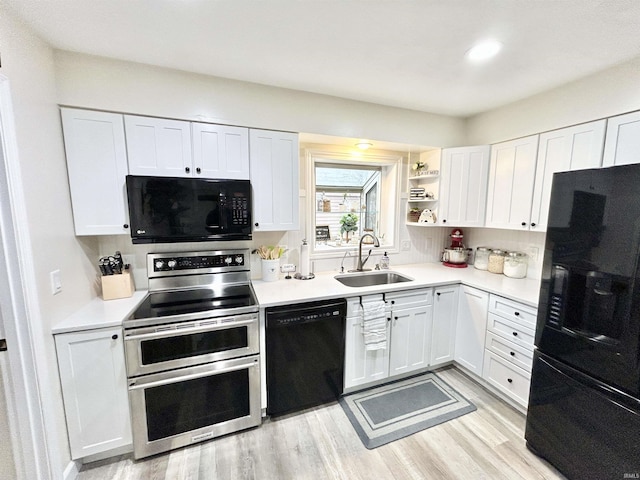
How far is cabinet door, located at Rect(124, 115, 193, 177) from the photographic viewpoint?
1.78 m

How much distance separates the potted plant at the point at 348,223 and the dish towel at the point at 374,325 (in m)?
1.03

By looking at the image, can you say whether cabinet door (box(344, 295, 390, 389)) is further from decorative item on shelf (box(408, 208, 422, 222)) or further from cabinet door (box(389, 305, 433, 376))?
decorative item on shelf (box(408, 208, 422, 222))

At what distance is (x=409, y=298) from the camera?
2.28 metres

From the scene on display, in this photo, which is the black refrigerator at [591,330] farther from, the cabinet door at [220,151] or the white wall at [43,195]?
the white wall at [43,195]

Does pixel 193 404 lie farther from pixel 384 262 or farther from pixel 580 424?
pixel 580 424

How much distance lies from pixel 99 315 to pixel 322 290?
147 cm

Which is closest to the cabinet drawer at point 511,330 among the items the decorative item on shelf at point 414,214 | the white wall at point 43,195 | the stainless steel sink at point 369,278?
the stainless steel sink at point 369,278

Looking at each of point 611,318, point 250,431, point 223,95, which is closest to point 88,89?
point 223,95

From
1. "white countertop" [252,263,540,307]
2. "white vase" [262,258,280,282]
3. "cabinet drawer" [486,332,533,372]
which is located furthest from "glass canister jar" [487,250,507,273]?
"white vase" [262,258,280,282]

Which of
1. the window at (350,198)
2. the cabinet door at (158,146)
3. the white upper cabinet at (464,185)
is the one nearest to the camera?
the cabinet door at (158,146)

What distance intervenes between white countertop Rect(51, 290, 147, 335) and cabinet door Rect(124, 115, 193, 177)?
0.91 meters

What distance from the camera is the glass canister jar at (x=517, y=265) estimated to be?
247cm

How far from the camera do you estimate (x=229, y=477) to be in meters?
1.55

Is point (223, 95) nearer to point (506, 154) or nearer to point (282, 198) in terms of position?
point (282, 198)
